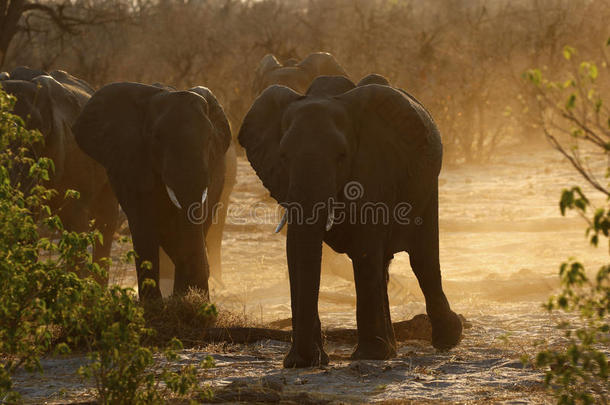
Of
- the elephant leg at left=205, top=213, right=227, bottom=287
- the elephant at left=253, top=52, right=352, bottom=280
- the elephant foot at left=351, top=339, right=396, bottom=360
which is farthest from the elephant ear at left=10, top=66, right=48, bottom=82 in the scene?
the elephant foot at left=351, top=339, right=396, bottom=360

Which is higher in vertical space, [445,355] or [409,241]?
[409,241]

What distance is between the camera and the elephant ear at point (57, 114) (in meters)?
9.74

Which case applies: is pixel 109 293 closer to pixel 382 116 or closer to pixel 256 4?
pixel 382 116

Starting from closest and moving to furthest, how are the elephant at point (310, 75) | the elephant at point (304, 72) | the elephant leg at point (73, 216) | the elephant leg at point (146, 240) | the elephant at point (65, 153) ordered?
1. the elephant leg at point (146, 240)
2. the elephant at point (65, 153)
3. the elephant leg at point (73, 216)
4. the elephant at point (310, 75)
5. the elephant at point (304, 72)

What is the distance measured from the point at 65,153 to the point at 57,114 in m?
0.37

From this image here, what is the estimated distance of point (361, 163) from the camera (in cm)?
662

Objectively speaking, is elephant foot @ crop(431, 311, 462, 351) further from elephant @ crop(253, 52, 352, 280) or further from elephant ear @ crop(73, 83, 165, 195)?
elephant @ crop(253, 52, 352, 280)

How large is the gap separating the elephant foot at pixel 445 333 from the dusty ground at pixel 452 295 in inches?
3.1

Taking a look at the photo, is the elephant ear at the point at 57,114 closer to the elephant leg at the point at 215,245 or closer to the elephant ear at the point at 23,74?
the elephant ear at the point at 23,74

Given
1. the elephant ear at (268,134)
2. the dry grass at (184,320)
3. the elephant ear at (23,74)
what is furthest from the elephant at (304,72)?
the elephant ear at (268,134)

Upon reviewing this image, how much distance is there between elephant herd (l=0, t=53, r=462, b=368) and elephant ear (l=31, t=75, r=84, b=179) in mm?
14

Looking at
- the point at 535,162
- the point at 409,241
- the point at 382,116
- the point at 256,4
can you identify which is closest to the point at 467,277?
the point at 409,241

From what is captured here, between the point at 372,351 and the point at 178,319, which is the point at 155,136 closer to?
the point at 178,319

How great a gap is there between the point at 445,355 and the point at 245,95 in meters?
17.8
